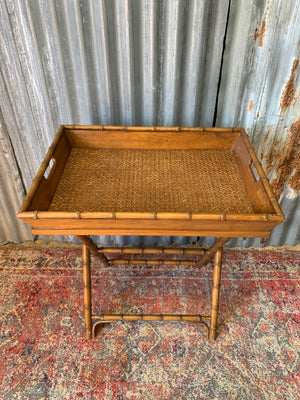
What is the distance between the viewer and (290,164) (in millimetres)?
2018

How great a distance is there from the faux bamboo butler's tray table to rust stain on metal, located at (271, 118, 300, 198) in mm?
503

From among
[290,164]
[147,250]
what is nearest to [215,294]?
[147,250]

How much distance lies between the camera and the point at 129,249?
1.99 m

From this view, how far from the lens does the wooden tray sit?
45.9 inches

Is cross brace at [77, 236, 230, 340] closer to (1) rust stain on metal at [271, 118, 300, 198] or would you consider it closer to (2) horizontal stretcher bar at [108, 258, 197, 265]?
(2) horizontal stretcher bar at [108, 258, 197, 265]

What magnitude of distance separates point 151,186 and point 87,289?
Result: 0.71m

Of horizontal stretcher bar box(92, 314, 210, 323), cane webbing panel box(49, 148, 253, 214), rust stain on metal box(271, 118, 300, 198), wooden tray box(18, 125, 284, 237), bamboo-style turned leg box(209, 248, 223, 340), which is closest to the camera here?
wooden tray box(18, 125, 284, 237)

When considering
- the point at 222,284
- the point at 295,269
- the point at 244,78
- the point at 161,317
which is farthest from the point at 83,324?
the point at 244,78

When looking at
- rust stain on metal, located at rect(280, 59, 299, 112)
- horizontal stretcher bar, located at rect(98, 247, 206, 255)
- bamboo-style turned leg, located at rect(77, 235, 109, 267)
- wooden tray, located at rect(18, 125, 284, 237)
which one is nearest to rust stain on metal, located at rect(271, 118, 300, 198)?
rust stain on metal, located at rect(280, 59, 299, 112)

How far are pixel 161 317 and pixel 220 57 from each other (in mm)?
1446

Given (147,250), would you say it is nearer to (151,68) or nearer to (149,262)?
(149,262)

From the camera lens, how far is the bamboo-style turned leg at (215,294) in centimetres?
165

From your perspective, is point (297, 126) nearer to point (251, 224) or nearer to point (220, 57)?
point (220, 57)

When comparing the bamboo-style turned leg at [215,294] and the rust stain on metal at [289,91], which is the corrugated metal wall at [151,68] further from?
the bamboo-style turned leg at [215,294]
